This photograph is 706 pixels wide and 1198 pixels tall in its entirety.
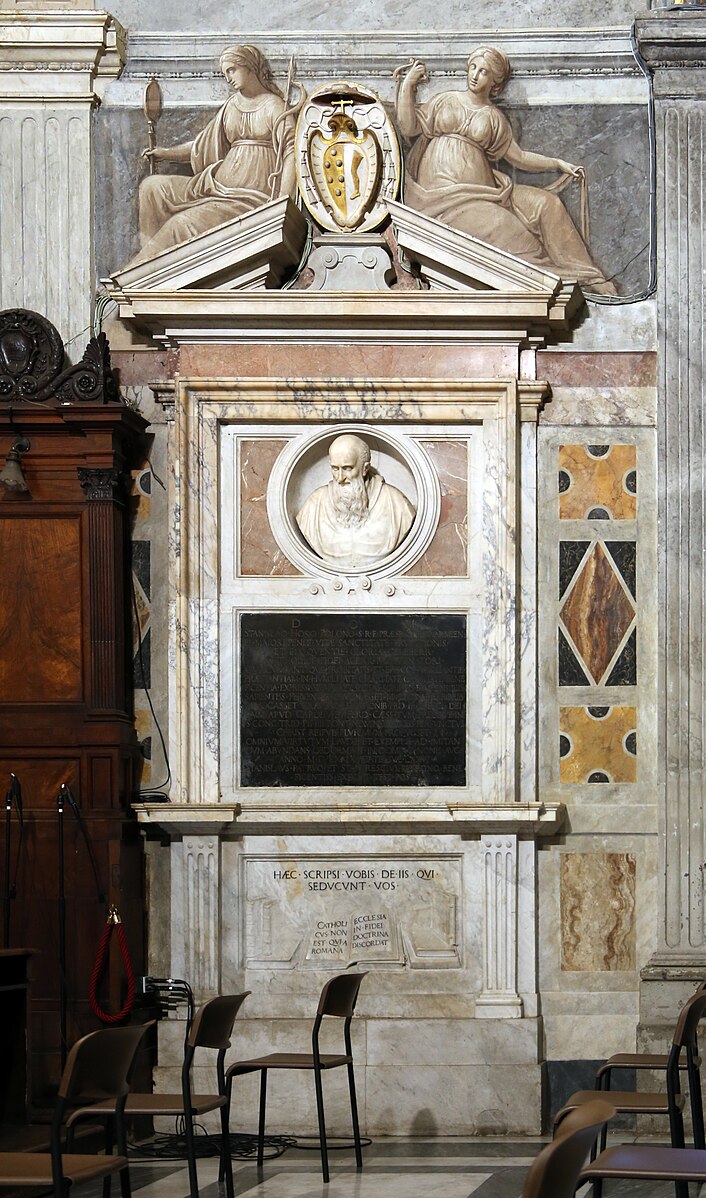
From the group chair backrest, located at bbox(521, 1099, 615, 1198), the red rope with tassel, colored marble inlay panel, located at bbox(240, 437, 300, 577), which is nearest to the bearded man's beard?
colored marble inlay panel, located at bbox(240, 437, 300, 577)

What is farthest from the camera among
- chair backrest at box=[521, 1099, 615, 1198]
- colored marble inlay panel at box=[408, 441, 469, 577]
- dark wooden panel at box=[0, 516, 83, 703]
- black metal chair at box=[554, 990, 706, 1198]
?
colored marble inlay panel at box=[408, 441, 469, 577]

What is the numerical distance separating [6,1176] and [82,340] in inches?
193

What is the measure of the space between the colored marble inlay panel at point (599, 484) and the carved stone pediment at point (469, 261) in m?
0.73

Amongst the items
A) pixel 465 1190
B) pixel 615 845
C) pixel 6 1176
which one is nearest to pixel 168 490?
pixel 615 845

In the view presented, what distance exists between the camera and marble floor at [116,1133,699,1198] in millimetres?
6695

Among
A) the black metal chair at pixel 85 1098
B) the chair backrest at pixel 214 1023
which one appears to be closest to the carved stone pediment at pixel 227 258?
the chair backrest at pixel 214 1023

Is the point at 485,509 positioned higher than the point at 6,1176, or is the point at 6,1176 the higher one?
the point at 485,509

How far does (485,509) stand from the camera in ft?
28.2

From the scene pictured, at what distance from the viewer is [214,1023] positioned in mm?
6324

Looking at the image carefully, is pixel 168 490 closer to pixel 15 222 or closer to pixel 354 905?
pixel 15 222

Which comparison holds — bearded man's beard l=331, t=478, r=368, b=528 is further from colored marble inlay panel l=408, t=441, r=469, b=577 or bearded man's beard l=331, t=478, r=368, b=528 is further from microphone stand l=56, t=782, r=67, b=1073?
microphone stand l=56, t=782, r=67, b=1073

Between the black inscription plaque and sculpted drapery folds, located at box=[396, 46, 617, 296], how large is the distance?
1.90m

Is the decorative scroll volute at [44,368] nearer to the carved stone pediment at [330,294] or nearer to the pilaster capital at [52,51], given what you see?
the carved stone pediment at [330,294]

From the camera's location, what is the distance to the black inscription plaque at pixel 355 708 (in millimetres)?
8531
